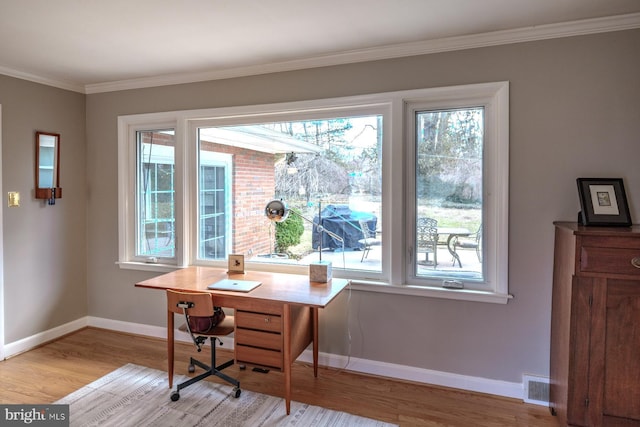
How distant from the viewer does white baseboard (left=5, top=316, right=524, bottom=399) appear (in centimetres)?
250

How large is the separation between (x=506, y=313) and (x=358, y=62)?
205cm

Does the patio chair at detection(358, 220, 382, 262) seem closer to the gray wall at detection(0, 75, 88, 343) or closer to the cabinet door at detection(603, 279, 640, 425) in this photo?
the cabinet door at detection(603, 279, 640, 425)

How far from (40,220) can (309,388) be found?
9.24 ft

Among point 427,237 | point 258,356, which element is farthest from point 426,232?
point 258,356

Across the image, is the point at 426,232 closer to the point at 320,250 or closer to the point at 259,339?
the point at 320,250

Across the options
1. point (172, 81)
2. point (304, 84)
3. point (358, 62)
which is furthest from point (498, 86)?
point (172, 81)

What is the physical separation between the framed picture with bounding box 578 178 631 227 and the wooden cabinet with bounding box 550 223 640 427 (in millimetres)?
107

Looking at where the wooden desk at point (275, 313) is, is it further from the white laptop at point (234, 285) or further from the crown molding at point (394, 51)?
the crown molding at point (394, 51)

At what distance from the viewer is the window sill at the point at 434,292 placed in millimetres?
2465

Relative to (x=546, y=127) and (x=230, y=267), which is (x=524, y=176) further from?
(x=230, y=267)

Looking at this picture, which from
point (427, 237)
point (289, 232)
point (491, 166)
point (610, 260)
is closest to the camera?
point (610, 260)

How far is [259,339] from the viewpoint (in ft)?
7.63

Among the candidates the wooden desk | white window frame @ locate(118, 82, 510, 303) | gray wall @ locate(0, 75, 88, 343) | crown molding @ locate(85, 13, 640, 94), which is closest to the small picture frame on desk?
white window frame @ locate(118, 82, 510, 303)

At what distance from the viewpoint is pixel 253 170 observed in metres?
3.29
